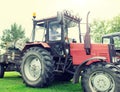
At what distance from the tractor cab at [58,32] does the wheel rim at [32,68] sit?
0.70m

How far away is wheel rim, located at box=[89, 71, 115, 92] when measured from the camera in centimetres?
709

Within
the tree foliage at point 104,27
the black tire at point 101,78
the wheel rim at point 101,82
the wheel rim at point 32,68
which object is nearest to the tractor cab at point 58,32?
the wheel rim at point 32,68

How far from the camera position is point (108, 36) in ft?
43.5

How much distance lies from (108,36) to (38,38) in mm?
4679

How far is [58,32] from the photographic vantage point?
9219mm

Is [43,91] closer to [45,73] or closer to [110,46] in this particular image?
[45,73]

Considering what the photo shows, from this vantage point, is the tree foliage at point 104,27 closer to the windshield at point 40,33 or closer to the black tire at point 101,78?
the windshield at point 40,33

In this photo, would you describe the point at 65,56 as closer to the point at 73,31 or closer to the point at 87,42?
the point at 73,31

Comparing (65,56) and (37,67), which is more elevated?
(65,56)

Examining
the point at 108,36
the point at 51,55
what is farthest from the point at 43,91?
the point at 108,36

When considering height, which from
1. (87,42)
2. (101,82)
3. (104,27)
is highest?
(104,27)

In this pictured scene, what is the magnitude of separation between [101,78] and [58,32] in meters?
2.70

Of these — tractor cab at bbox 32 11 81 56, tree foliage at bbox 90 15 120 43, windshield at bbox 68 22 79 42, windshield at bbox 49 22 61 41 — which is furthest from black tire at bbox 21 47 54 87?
tree foliage at bbox 90 15 120 43

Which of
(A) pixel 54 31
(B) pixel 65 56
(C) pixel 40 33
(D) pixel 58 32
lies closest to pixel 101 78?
(B) pixel 65 56
